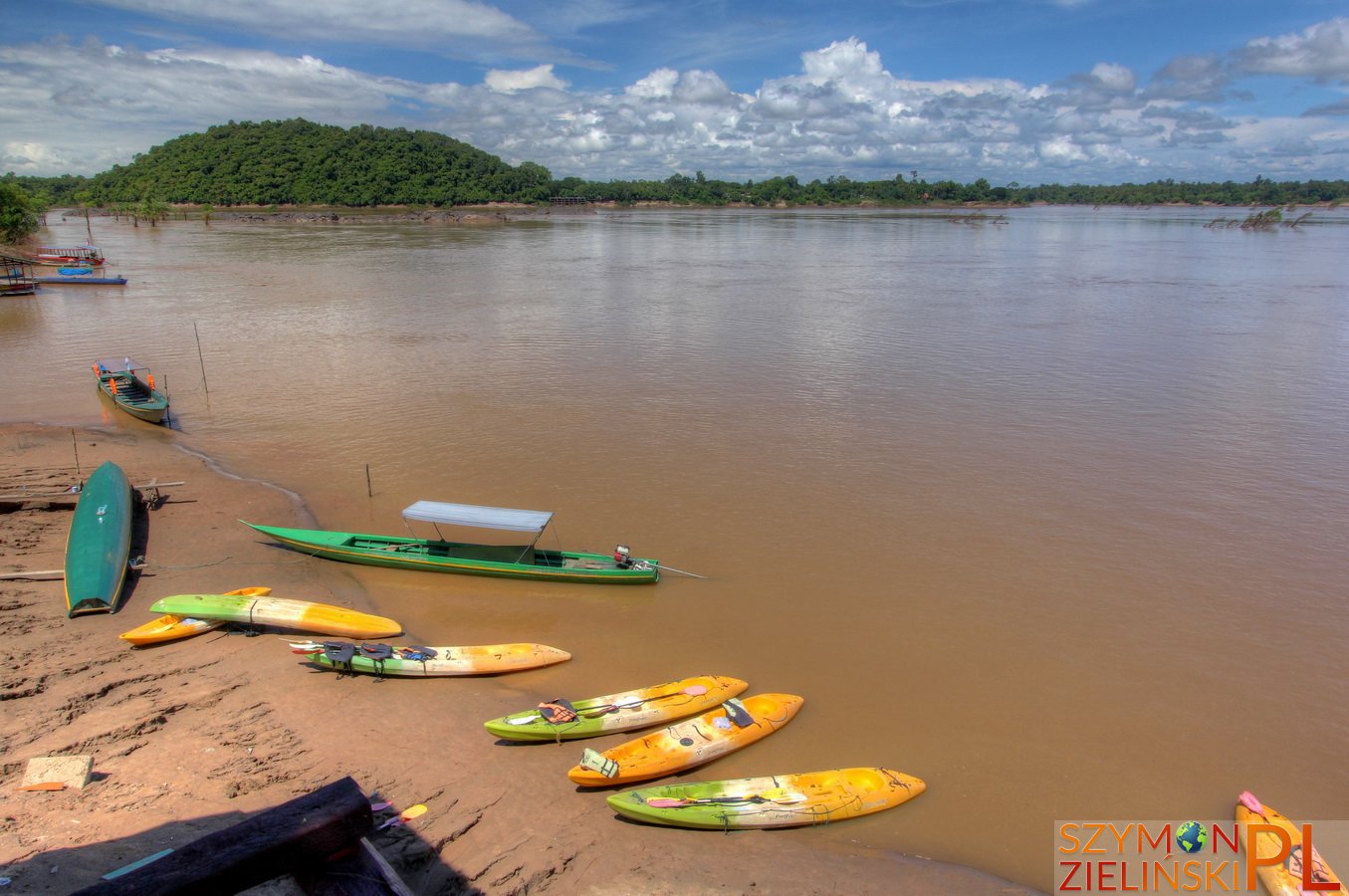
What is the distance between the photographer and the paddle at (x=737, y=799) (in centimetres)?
851

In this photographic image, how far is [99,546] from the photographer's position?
13.2m

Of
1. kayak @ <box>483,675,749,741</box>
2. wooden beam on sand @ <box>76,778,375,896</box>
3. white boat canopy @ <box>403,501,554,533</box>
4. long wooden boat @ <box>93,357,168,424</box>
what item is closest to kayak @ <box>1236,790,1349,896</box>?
kayak @ <box>483,675,749,741</box>

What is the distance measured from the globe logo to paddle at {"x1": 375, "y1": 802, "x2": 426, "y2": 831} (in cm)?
878

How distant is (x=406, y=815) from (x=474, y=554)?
609 cm

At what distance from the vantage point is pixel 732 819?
849 centimetres

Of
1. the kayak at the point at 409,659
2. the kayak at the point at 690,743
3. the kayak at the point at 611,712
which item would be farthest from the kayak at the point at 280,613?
the kayak at the point at 690,743

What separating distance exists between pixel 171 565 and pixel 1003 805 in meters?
14.3

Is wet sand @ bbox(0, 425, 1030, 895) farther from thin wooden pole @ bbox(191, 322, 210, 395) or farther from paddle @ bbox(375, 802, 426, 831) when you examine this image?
thin wooden pole @ bbox(191, 322, 210, 395)

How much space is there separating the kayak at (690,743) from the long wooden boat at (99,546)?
8.82 metres

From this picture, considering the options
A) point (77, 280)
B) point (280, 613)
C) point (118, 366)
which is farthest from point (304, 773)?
point (77, 280)

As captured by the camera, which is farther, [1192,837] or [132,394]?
[132,394]

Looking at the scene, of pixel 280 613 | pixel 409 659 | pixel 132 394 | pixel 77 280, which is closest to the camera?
pixel 409 659

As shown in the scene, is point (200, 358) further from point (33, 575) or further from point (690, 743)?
point (690, 743)

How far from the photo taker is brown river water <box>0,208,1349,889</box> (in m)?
10.6
